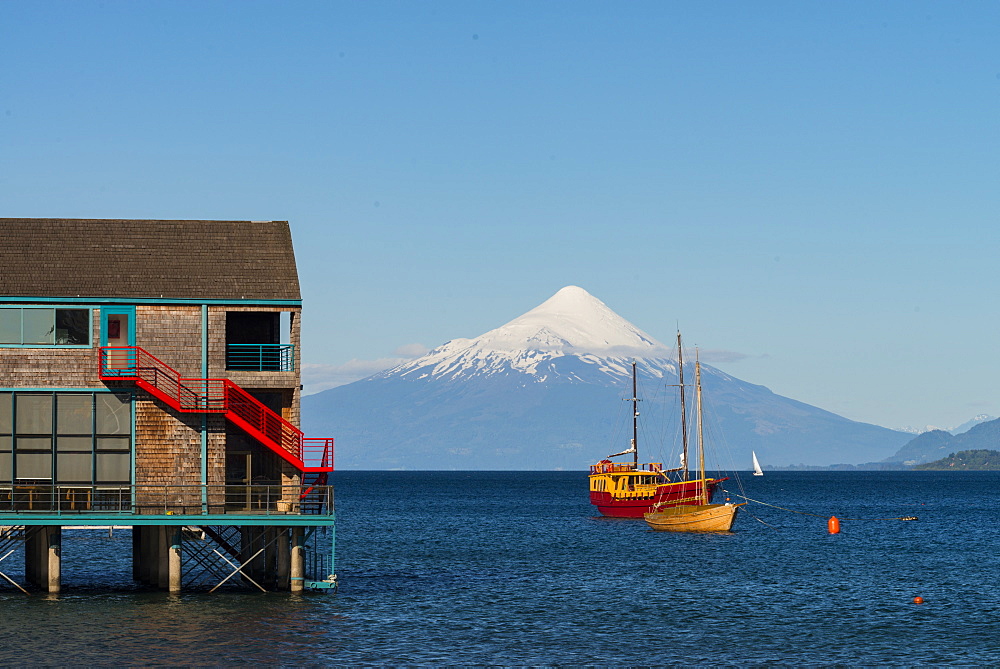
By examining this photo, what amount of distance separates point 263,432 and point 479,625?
9.73 metres

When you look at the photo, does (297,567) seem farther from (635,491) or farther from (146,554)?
(635,491)

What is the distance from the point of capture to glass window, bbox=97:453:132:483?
43969 millimetres

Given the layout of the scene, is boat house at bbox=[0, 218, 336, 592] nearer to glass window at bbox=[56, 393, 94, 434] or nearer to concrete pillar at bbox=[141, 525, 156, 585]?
glass window at bbox=[56, 393, 94, 434]

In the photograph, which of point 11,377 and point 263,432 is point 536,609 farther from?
point 11,377

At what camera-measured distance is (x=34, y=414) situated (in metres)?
43.8

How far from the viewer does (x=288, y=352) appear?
45000 mm

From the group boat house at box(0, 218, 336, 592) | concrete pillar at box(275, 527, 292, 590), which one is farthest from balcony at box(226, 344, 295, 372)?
concrete pillar at box(275, 527, 292, 590)

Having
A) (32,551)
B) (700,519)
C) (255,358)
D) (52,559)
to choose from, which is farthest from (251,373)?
(700,519)

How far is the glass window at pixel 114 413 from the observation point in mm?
43938

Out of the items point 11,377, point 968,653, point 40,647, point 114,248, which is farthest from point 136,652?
point 968,653

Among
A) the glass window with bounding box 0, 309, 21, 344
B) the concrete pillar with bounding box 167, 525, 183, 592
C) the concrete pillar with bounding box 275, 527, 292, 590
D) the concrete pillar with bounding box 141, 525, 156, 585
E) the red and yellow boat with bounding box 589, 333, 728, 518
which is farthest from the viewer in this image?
the red and yellow boat with bounding box 589, 333, 728, 518

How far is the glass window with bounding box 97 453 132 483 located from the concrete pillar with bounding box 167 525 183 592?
251cm

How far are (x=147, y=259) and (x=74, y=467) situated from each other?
7362 mm

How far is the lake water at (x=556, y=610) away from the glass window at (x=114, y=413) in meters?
6.15
